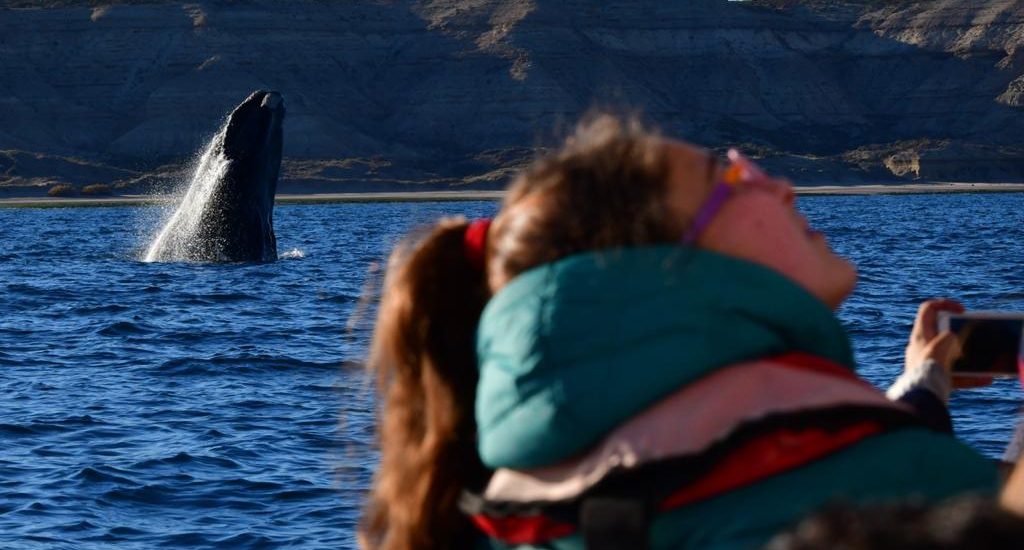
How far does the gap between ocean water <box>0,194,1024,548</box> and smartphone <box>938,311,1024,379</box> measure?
0.98 metres

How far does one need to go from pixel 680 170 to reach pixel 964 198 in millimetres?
82333

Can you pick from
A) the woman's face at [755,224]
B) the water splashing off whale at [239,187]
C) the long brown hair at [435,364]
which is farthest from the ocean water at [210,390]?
the woman's face at [755,224]

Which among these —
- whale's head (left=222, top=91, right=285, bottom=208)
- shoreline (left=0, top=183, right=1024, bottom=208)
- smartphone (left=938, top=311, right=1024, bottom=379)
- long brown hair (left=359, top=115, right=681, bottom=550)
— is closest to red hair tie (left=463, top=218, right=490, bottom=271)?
long brown hair (left=359, top=115, right=681, bottom=550)

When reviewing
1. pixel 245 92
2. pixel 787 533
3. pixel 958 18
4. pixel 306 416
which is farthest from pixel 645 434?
pixel 958 18

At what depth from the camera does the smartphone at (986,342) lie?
111 inches

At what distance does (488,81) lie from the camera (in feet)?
341

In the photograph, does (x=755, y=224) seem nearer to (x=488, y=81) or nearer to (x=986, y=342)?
(x=986, y=342)

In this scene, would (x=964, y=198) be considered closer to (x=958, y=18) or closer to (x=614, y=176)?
(x=958, y=18)

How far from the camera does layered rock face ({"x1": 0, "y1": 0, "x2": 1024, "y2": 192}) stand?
94.6m

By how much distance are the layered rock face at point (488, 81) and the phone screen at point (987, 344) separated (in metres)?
83.5

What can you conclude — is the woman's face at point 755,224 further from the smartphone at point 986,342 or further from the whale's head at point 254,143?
the whale's head at point 254,143

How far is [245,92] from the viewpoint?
10144 cm

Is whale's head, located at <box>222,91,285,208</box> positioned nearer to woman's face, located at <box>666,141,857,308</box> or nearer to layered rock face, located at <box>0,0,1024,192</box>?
woman's face, located at <box>666,141,857,308</box>

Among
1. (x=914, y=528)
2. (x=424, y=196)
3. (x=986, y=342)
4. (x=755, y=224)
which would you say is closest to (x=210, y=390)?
(x=986, y=342)
